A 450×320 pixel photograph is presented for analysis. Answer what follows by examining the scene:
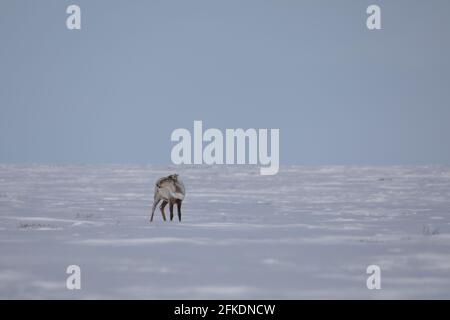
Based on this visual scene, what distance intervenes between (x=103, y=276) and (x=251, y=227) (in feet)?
19.9

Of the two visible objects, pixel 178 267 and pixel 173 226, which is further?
pixel 173 226

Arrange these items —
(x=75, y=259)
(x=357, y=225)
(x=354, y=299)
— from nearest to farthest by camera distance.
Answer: (x=354, y=299) → (x=75, y=259) → (x=357, y=225)

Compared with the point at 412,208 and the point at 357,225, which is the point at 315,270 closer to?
the point at 357,225

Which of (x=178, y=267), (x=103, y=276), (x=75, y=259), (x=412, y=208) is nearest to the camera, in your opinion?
(x=103, y=276)

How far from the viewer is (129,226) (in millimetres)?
14773

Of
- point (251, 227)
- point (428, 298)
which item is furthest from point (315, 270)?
point (251, 227)

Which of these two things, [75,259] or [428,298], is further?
[75,259]

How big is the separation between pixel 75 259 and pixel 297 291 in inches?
163
